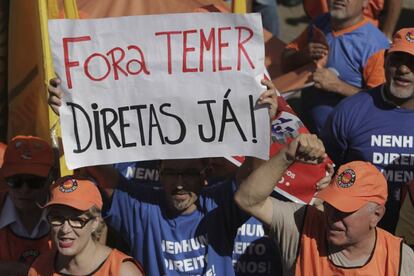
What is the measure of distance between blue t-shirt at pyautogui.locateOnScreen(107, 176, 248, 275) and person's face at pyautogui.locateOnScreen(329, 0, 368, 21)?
2015 millimetres

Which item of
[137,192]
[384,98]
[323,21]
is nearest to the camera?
[137,192]

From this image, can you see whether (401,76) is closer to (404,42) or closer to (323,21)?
(404,42)

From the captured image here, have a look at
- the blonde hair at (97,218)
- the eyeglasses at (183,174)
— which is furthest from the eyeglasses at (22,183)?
the eyeglasses at (183,174)

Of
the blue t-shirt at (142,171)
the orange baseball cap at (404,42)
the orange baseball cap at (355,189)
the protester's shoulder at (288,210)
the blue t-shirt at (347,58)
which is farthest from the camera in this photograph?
the blue t-shirt at (347,58)

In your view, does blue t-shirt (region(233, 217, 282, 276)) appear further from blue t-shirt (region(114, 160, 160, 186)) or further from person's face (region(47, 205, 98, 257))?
person's face (region(47, 205, 98, 257))

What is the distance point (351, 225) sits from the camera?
434 centimetres

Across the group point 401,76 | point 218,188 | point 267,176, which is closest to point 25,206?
point 218,188

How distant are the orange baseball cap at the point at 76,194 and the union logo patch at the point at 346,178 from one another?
3.57 ft

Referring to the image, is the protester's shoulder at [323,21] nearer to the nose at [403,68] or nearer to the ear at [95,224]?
the nose at [403,68]

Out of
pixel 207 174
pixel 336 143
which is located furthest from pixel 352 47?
pixel 207 174

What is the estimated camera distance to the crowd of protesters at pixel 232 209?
4.41 meters

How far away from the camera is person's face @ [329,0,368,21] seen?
6348 mm

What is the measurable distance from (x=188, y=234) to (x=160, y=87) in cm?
70

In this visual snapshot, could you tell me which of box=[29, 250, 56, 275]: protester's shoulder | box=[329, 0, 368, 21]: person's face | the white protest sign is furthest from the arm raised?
box=[329, 0, 368, 21]: person's face
